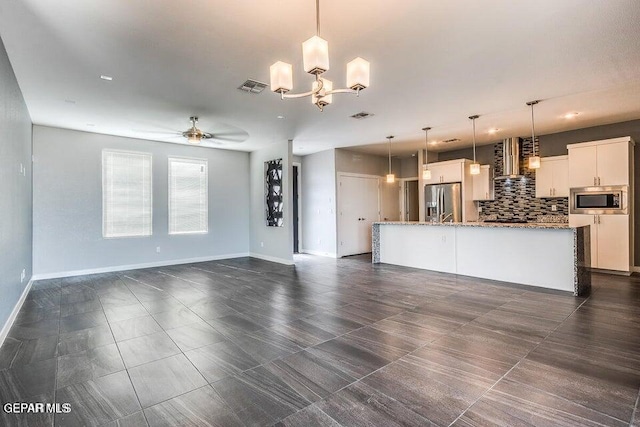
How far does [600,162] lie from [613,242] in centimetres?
143

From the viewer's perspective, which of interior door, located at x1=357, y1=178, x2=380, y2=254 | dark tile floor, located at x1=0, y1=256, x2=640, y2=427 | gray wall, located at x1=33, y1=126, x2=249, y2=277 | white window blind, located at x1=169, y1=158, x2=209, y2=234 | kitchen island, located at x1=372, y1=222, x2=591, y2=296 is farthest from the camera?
interior door, located at x1=357, y1=178, x2=380, y2=254

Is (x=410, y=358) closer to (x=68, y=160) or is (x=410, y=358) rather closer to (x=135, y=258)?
(x=135, y=258)

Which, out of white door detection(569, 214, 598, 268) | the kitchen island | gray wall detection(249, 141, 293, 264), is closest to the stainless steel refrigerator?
the kitchen island

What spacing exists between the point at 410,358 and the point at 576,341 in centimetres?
157

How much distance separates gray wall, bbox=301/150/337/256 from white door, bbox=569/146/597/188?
4848 mm

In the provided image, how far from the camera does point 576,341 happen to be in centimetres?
277

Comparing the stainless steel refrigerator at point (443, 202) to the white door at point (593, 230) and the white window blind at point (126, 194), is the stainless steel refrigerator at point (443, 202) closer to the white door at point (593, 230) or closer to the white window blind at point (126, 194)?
the white door at point (593, 230)

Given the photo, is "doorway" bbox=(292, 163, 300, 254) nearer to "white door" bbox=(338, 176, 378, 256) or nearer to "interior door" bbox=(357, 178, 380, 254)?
"white door" bbox=(338, 176, 378, 256)

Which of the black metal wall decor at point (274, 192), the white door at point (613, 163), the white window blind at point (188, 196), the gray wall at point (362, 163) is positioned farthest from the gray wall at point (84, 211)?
the white door at point (613, 163)

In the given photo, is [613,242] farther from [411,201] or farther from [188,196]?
[188,196]

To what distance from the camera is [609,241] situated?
5.54 metres

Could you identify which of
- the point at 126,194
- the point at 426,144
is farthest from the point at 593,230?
the point at 126,194

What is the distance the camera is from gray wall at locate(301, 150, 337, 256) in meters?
8.04

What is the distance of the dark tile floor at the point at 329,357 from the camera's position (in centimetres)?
184
